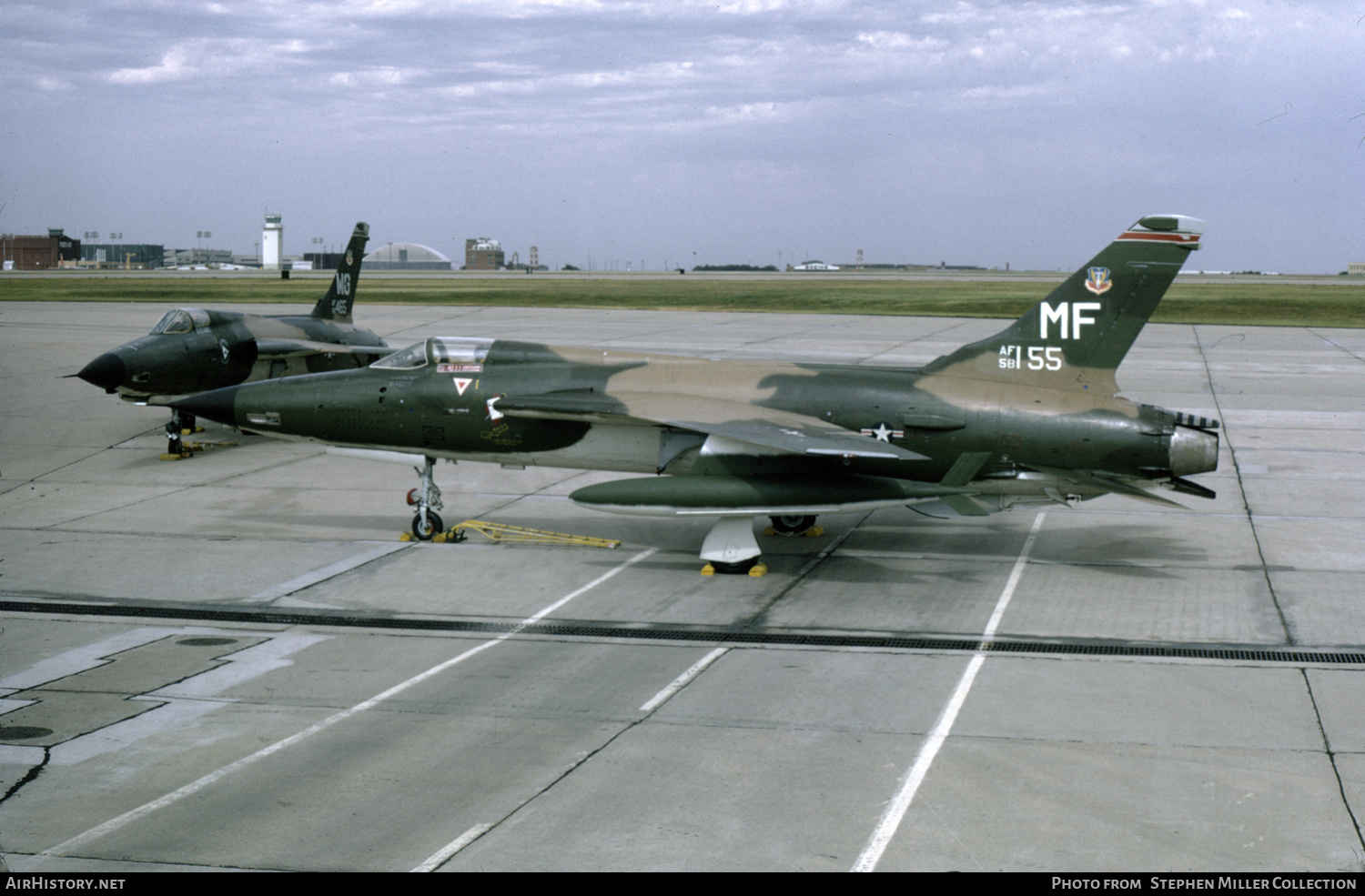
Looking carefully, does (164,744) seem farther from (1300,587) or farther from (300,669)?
(1300,587)

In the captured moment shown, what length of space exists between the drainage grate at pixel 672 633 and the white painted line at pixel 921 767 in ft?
2.18

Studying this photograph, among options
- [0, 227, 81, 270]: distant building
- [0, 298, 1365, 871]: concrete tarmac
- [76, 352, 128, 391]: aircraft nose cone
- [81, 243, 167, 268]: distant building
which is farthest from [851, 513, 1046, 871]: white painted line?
[81, 243, 167, 268]: distant building

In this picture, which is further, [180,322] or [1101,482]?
[180,322]

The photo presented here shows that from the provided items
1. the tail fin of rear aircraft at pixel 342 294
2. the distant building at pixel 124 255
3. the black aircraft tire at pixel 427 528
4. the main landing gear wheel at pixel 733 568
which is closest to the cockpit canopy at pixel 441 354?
the black aircraft tire at pixel 427 528

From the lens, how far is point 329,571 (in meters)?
15.0

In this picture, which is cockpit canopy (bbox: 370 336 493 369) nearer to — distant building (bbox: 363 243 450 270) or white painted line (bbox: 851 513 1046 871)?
white painted line (bbox: 851 513 1046 871)

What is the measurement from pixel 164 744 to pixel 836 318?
4783 centimetres

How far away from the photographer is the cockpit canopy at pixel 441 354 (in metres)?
16.4

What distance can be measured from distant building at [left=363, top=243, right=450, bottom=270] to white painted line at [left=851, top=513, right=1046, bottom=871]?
182m

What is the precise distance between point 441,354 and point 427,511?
2.16 meters

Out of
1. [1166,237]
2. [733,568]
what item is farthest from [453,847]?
[1166,237]

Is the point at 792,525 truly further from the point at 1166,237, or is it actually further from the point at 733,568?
the point at 1166,237

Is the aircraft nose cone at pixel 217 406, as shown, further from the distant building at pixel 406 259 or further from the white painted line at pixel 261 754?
the distant building at pixel 406 259

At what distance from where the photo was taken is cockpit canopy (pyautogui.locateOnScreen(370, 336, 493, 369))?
16406 millimetres
